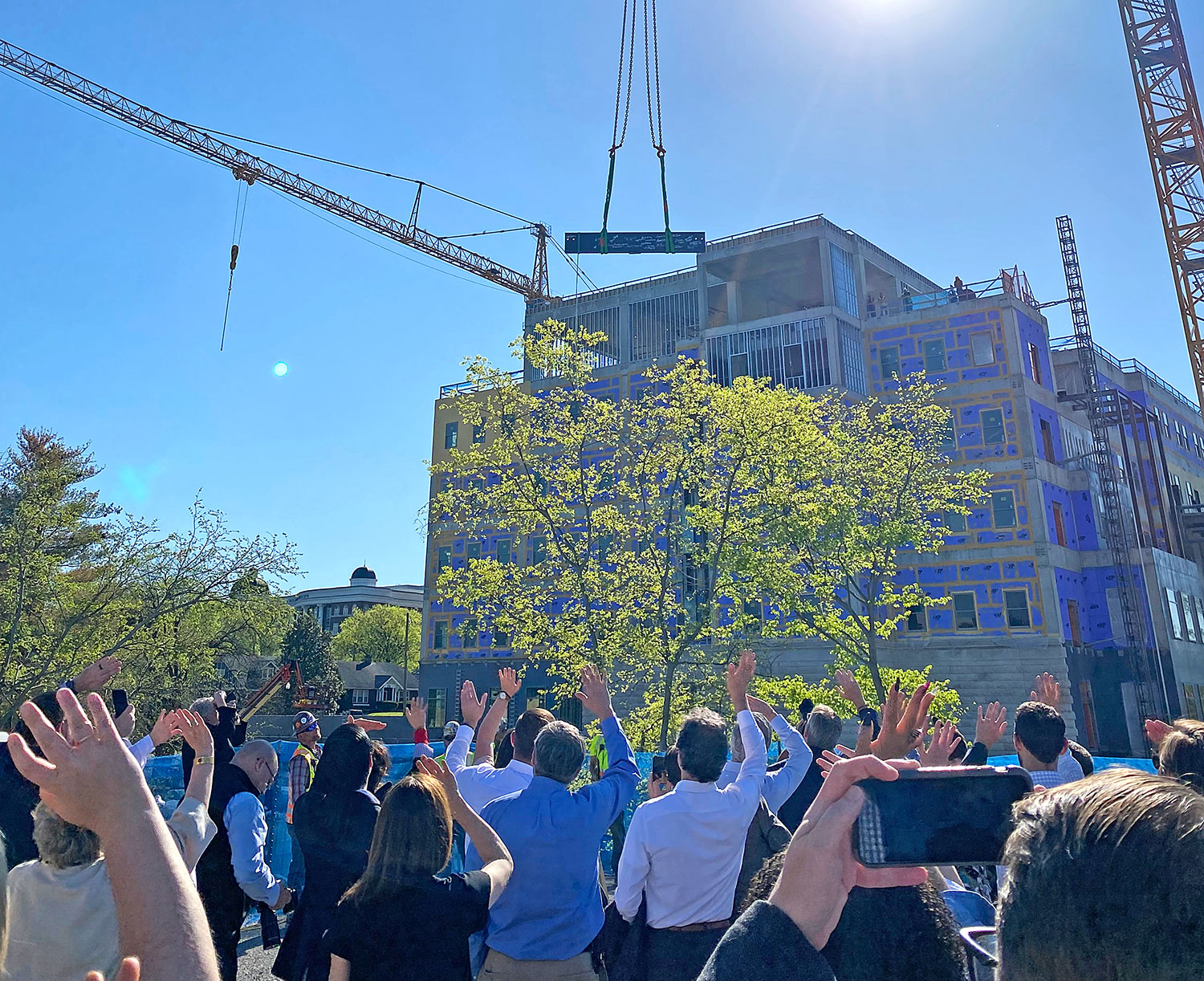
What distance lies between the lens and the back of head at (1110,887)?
50.3 inches

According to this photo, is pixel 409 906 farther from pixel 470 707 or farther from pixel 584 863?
pixel 470 707

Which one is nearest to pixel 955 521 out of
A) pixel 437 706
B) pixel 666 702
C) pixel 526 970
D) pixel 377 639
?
pixel 666 702

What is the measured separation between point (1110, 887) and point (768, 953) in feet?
2.47

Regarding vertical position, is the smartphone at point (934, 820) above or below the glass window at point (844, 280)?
below

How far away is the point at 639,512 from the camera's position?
75.6ft

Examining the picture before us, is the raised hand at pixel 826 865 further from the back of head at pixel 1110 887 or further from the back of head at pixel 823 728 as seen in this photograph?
the back of head at pixel 823 728

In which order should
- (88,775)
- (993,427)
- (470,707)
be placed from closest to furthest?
(88,775), (470,707), (993,427)

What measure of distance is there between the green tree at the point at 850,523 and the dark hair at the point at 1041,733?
17.0 metres

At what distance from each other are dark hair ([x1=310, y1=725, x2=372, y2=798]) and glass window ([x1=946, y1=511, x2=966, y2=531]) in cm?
3541

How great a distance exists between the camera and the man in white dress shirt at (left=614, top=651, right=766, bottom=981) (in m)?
4.25

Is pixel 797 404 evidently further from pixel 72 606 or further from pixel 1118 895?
pixel 1118 895

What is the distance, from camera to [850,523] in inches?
975

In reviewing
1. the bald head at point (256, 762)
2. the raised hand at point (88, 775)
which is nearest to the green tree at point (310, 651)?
the bald head at point (256, 762)

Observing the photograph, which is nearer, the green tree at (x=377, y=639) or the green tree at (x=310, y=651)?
the green tree at (x=310, y=651)
